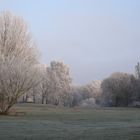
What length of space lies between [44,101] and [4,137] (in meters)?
75.2

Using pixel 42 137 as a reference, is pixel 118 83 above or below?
above

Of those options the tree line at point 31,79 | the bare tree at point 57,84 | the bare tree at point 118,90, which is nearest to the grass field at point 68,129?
the tree line at point 31,79

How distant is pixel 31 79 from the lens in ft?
139

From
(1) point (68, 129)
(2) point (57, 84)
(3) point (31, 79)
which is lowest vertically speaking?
(1) point (68, 129)

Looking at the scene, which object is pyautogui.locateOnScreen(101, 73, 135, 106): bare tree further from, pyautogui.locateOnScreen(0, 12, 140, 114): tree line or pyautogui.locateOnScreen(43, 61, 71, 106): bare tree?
pyautogui.locateOnScreen(43, 61, 71, 106): bare tree

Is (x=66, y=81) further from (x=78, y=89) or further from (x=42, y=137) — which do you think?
(x=42, y=137)

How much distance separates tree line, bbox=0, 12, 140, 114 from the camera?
4172 cm

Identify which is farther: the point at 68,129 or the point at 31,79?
the point at 31,79

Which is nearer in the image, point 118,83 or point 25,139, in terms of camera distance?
point 25,139

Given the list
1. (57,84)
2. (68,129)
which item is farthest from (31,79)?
(57,84)

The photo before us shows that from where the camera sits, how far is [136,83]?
87250 millimetres

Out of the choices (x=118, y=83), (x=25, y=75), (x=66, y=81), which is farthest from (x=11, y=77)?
(x=66, y=81)

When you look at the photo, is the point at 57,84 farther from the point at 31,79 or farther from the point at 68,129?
the point at 68,129

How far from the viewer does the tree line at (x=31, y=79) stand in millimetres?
41719
